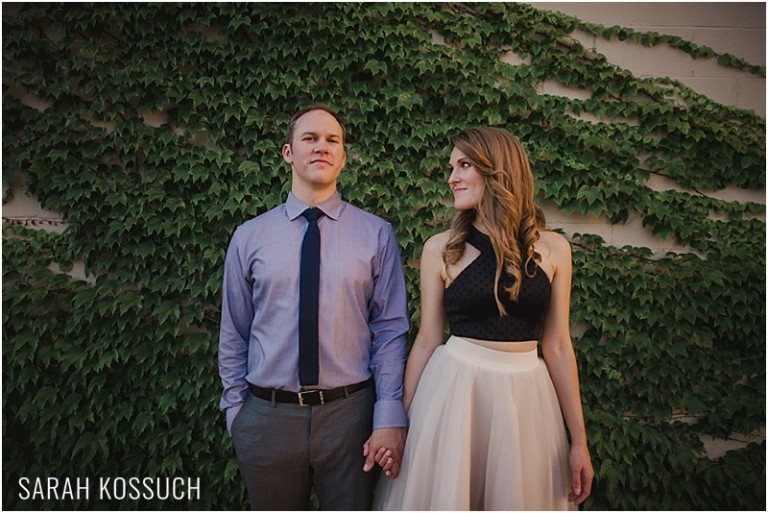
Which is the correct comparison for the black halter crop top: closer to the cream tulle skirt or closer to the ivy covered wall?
the cream tulle skirt

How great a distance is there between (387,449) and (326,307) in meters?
0.57

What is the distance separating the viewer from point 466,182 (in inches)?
71.7

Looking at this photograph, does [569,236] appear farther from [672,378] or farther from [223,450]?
[223,450]

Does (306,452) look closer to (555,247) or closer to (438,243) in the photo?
(438,243)

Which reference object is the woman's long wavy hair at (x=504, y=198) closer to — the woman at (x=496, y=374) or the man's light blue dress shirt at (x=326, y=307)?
the woman at (x=496, y=374)

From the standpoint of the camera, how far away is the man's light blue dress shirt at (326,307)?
6.13 ft

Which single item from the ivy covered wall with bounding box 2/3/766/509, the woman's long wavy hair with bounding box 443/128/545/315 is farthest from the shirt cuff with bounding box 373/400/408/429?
the ivy covered wall with bounding box 2/3/766/509

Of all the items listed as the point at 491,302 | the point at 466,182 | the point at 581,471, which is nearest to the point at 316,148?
the point at 466,182

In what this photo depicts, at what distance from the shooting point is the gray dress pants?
72.1 inches

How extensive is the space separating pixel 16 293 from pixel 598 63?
3.83 meters

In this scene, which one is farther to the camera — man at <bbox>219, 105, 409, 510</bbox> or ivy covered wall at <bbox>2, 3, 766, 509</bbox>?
ivy covered wall at <bbox>2, 3, 766, 509</bbox>

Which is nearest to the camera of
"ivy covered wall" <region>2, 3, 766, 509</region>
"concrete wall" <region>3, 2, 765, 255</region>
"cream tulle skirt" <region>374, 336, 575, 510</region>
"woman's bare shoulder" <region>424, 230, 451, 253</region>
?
"cream tulle skirt" <region>374, 336, 575, 510</region>

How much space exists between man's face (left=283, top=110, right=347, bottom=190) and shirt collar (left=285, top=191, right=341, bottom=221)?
8 centimetres

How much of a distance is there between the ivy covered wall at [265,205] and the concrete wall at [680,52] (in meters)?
0.08
